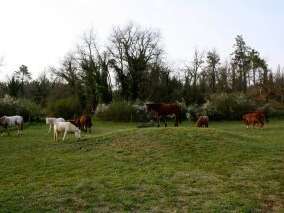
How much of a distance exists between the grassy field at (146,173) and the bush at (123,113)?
79.0 ft

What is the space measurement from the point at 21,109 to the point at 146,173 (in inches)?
1170

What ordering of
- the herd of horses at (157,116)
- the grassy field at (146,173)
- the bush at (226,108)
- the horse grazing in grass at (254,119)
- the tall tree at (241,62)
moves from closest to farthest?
the grassy field at (146,173), the herd of horses at (157,116), the horse grazing in grass at (254,119), the bush at (226,108), the tall tree at (241,62)

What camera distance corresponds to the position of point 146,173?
13359mm

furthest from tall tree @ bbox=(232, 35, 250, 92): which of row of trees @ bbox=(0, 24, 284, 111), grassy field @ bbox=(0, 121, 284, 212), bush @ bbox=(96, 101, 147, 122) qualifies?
grassy field @ bbox=(0, 121, 284, 212)

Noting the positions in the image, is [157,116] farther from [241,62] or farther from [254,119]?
[241,62]

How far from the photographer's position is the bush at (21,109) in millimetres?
39875

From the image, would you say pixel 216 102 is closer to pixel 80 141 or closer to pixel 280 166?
pixel 80 141

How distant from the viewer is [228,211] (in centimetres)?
951

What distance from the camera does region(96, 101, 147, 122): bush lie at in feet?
148

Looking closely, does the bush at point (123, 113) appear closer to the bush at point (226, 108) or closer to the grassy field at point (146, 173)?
the bush at point (226, 108)

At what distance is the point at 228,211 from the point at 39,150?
36.8 ft

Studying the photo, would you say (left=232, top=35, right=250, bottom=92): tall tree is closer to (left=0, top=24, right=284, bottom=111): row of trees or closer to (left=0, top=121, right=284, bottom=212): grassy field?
(left=0, top=24, right=284, bottom=111): row of trees

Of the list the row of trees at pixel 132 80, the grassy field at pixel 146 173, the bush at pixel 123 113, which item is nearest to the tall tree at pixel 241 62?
the row of trees at pixel 132 80

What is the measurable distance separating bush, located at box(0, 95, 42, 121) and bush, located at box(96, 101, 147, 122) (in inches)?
283
